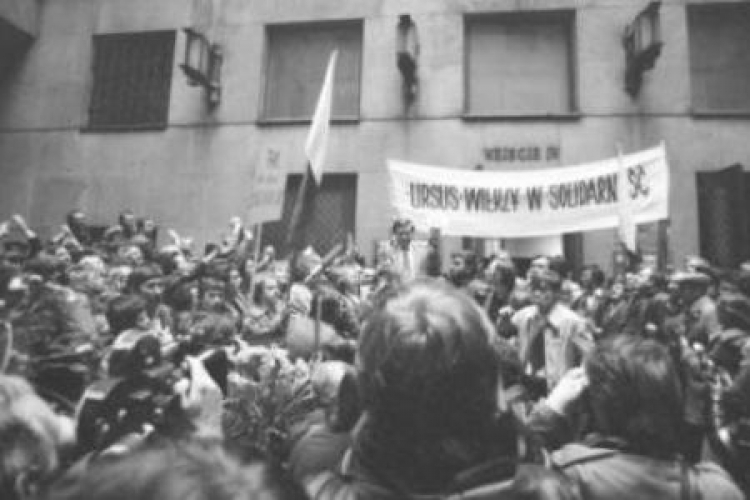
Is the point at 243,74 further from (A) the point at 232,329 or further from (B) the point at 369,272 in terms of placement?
(A) the point at 232,329

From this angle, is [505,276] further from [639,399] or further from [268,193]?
[639,399]

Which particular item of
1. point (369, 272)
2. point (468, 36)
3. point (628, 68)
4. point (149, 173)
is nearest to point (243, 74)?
point (149, 173)

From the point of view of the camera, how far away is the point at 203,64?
14.2 metres

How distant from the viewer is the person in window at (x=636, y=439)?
6.28ft

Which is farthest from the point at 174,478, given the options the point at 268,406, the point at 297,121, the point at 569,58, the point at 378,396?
the point at 569,58

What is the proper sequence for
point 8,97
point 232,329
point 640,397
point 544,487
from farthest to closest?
point 8,97
point 232,329
point 640,397
point 544,487

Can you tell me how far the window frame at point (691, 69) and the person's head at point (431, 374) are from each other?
13.3 m

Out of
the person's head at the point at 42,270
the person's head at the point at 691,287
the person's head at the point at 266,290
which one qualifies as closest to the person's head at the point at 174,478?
the person's head at the point at 42,270

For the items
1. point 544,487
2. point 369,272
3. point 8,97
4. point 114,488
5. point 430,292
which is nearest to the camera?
point 114,488

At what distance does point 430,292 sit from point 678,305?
5.96 meters

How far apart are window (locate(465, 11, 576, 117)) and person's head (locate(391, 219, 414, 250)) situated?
17.6 feet

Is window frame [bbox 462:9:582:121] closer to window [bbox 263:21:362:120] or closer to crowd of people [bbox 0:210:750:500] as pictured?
window [bbox 263:21:362:120]

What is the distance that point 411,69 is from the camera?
13727mm

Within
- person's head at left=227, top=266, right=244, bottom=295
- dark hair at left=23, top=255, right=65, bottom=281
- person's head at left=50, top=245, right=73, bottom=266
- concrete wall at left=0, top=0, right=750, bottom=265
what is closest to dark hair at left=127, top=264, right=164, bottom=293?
dark hair at left=23, top=255, right=65, bottom=281
